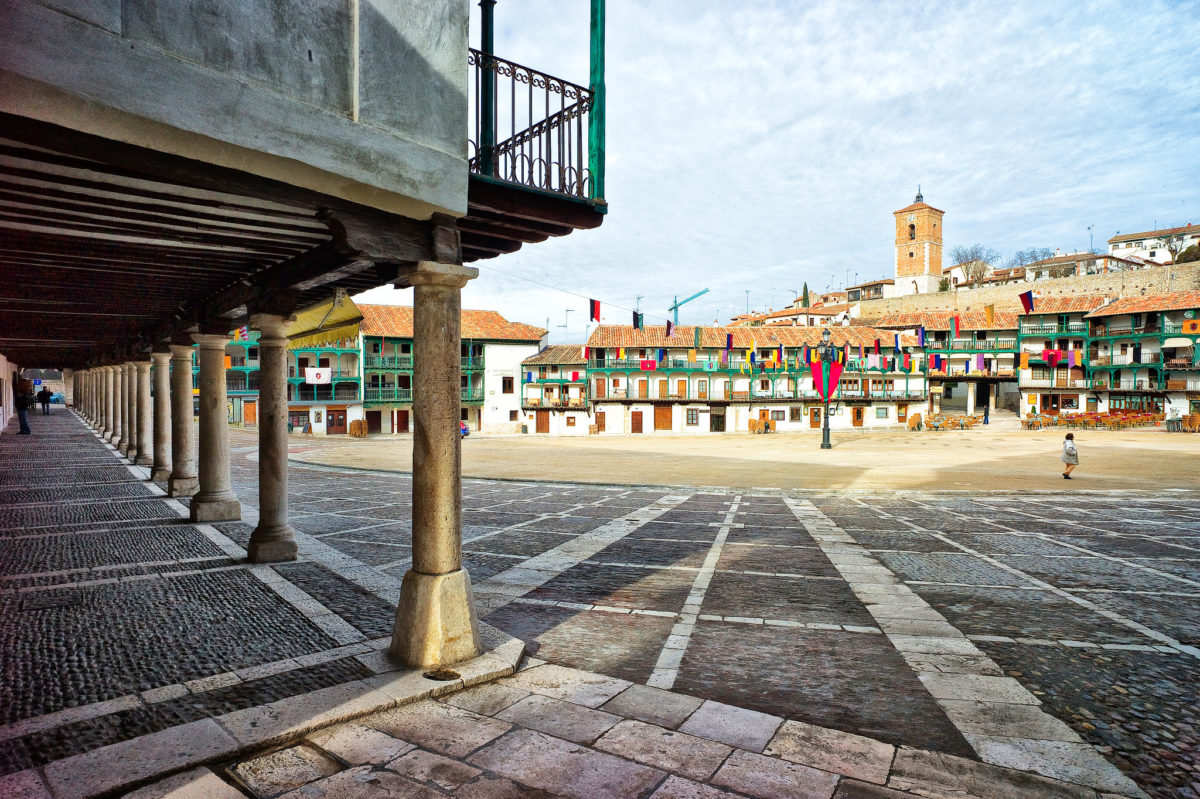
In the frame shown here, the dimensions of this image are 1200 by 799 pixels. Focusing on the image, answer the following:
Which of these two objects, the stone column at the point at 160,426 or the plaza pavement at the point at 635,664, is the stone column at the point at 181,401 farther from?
the stone column at the point at 160,426

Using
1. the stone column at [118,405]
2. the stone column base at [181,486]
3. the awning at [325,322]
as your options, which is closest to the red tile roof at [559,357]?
the stone column at [118,405]

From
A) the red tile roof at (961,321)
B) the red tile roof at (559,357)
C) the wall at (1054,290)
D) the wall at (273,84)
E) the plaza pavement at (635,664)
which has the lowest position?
the plaza pavement at (635,664)

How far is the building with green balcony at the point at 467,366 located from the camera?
165 ft

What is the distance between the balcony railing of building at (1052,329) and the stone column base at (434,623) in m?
68.0

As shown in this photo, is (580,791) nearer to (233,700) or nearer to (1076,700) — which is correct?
(233,700)

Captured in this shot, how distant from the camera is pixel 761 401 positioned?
55.0 m

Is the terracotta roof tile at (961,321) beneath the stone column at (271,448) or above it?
above

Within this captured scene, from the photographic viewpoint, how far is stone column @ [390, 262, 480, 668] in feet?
15.5

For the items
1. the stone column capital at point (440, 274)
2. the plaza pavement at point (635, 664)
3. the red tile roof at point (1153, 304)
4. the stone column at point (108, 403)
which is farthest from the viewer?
the red tile roof at point (1153, 304)

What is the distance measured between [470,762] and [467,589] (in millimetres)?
1543

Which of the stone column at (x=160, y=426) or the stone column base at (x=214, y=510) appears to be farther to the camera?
the stone column at (x=160, y=426)

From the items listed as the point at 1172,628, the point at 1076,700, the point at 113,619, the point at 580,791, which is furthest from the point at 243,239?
the point at 1172,628

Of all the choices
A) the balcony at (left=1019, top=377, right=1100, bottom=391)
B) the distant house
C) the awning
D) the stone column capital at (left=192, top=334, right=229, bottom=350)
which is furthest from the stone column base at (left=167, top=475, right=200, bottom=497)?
the distant house

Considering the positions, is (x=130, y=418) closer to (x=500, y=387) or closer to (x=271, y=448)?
(x=271, y=448)
